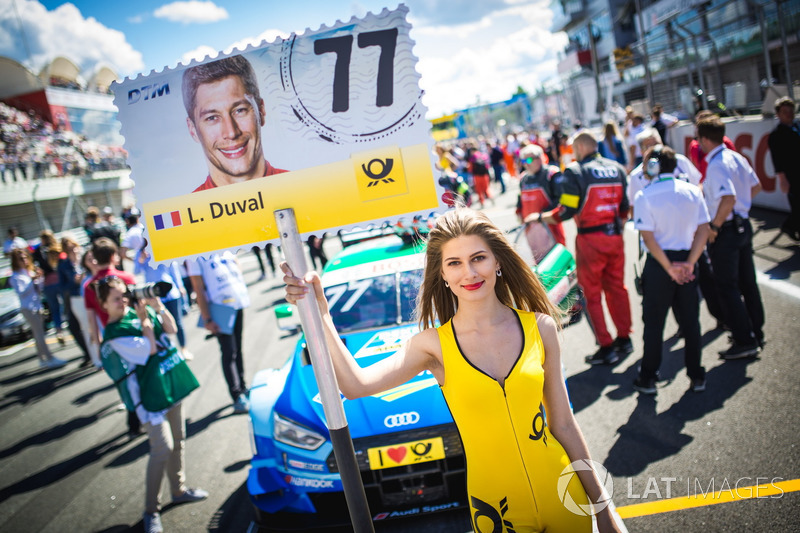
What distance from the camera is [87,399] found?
24.6 ft

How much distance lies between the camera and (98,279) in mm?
5324

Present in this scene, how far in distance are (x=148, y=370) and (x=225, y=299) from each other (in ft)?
5.50

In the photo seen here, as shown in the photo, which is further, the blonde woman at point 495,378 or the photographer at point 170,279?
the photographer at point 170,279

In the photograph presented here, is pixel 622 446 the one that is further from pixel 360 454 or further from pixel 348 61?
pixel 348 61

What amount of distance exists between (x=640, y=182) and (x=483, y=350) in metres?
5.10

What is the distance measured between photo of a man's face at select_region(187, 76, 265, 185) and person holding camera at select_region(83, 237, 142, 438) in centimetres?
395

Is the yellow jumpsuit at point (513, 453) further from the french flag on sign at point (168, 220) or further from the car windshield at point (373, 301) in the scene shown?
the car windshield at point (373, 301)

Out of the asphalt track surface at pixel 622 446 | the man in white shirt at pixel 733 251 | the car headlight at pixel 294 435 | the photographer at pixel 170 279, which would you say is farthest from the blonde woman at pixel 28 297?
the man in white shirt at pixel 733 251

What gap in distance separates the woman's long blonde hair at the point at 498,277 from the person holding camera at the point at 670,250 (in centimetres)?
220

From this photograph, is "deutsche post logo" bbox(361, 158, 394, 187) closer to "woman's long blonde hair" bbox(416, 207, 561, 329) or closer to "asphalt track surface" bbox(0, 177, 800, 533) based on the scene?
"woman's long blonde hair" bbox(416, 207, 561, 329)

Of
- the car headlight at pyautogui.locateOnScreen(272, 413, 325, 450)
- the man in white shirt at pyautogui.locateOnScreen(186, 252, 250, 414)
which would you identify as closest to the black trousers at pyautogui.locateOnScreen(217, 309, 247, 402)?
the man in white shirt at pyautogui.locateOnScreen(186, 252, 250, 414)

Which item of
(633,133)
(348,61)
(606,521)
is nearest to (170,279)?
(348,61)

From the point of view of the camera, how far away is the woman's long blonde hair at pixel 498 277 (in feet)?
7.06

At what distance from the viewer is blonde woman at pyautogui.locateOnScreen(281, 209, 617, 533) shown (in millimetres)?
1963
